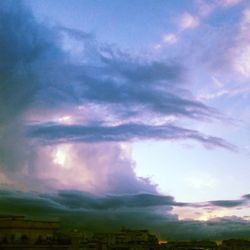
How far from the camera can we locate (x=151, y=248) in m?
171

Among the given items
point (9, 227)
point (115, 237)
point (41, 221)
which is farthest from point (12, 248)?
point (115, 237)

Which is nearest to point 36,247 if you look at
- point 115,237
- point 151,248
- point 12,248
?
point 12,248

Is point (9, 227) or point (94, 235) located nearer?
point (9, 227)

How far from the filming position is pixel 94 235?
198625mm

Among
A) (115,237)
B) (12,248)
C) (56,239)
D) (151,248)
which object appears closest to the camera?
(12,248)

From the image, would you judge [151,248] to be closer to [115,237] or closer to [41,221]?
[115,237]

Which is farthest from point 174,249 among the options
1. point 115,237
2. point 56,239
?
point 56,239

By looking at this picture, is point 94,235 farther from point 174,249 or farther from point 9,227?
point 9,227

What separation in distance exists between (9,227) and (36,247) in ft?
14.5

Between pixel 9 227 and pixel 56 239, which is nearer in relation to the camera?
pixel 9 227

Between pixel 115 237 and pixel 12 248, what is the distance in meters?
135

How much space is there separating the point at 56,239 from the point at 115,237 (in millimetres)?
127279

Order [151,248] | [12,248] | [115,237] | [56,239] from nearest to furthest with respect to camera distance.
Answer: [12,248] → [56,239] → [151,248] → [115,237]

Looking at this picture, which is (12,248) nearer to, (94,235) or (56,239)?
(56,239)
